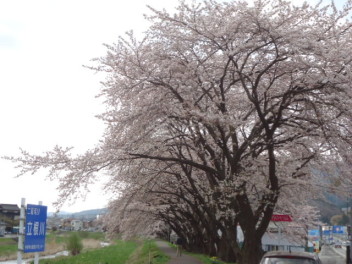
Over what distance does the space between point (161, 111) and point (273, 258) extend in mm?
5580

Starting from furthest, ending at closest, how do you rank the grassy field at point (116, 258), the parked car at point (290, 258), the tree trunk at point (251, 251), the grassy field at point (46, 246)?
the grassy field at point (46, 246) < the grassy field at point (116, 258) < the tree trunk at point (251, 251) < the parked car at point (290, 258)

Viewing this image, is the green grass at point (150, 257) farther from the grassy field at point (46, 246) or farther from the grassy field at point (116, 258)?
the grassy field at point (46, 246)

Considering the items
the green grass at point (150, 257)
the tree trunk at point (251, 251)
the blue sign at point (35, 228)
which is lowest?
the green grass at point (150, 257)

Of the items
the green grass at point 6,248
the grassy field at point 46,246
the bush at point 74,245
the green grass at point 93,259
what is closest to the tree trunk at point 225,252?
the green grass at point 93,259

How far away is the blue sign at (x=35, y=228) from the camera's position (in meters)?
7.90

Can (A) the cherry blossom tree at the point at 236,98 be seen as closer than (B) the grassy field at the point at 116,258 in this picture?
Yes

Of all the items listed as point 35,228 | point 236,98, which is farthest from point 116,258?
point 35,228

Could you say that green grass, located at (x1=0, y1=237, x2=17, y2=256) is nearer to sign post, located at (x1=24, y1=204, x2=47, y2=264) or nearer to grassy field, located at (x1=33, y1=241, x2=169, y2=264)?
grassy field, located at (x1=33, y1=241, x2=169, y2=264)

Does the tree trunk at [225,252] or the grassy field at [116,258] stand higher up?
the tree trunk at [225,252]

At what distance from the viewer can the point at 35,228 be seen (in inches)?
322

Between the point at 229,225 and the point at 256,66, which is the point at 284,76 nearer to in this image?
the point at 256,66

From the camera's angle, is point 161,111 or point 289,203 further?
point 289,203

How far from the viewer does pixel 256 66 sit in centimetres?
1321

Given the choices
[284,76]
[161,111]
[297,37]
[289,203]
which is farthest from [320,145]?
[289,203]
